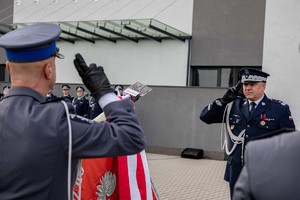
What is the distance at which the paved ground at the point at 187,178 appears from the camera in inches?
284

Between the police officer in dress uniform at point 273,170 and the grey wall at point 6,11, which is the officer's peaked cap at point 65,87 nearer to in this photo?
the grey wall at point 6,11

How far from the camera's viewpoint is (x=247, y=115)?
15.6ft

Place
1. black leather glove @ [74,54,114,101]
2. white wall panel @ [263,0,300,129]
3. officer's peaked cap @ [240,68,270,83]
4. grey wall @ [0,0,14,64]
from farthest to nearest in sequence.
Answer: grey wall @ [0,0,14,64]
white wall panel @ [263,0,300,129]
officer's peaked cap @ [240,68,270,83]
black leather glove @ [74,54,114,101]

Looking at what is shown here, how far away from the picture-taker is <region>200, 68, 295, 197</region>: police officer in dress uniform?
4656 mm

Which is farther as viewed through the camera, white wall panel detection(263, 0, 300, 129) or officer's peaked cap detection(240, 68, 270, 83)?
white wall panel detection(263, 0, 300, 129)

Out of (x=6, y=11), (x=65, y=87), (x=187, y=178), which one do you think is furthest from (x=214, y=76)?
(x=6, y=11)

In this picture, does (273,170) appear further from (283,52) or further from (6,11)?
(6,11)

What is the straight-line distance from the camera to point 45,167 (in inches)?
68.5

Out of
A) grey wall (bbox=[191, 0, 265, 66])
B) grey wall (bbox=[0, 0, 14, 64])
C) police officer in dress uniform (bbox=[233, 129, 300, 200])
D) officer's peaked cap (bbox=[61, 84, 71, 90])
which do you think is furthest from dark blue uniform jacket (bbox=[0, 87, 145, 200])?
grey wall (bbox=[0, 0, 14, 64])

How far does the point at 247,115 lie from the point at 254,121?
0.33ft

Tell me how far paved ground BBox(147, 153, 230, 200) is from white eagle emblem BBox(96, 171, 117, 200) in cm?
438

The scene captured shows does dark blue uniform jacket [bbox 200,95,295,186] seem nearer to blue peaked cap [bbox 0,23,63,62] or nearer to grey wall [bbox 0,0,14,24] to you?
blue peaked cap [bbox 0,23,63,62]

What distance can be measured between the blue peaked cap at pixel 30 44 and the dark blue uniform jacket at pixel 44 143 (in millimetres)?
146

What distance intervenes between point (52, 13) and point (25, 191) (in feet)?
55.3
